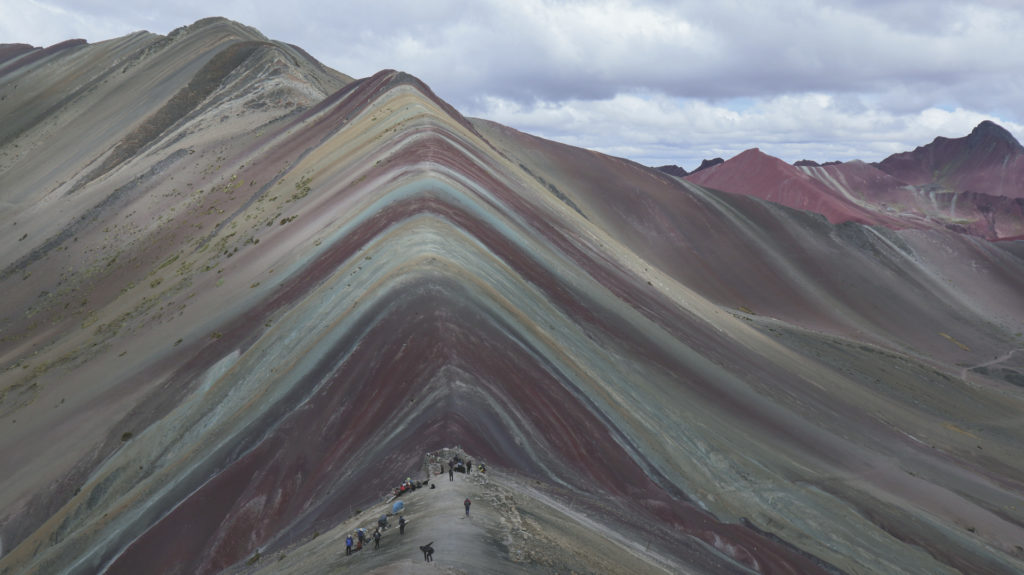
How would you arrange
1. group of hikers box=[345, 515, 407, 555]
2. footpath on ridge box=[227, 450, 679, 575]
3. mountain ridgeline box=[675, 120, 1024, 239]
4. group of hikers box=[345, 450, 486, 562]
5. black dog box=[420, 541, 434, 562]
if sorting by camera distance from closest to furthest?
black dog box=[420, 541, 434, 562], footpath on ridge box=[227, 450, 679, 575], group of hikers box=[345, 450, 486, 562], group of hikers box=[345, 515, 407, 555], mountain ridgeline box=[675, 120, 1024, 239]

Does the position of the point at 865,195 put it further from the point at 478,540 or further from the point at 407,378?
the point at 478,540

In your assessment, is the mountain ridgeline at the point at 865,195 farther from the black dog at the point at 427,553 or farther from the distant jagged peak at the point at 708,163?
the black dog at the point at 427,553

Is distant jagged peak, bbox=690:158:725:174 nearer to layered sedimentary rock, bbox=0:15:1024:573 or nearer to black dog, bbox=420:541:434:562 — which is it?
layered sedimentary rock, bbox=0:15:1024:573

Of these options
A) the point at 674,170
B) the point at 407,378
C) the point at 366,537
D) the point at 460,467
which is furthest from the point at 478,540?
the point at 674,170

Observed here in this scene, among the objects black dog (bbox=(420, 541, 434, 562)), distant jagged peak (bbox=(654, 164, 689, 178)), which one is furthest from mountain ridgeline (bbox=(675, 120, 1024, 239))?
black dog (bbox=(420, 541, 434, 562))

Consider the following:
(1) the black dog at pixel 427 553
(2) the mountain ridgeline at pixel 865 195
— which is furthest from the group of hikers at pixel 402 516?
(2) the mountain ridgeline at pixel 865 195

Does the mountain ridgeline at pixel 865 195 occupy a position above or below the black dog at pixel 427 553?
above

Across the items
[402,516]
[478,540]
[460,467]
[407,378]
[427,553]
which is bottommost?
[402,516]

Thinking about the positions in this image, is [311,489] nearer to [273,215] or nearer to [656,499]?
[656,499]

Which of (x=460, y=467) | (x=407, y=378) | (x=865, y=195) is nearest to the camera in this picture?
(x=460, y=467)

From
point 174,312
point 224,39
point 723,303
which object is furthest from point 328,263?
point 224,39
